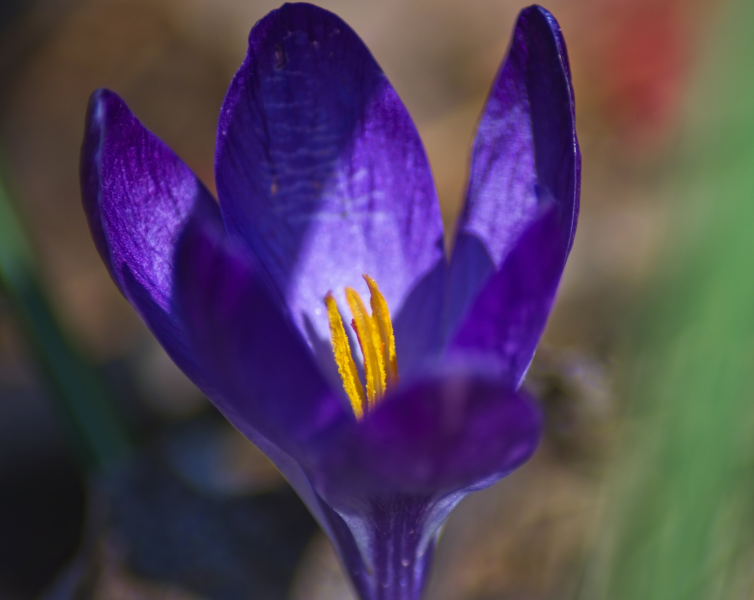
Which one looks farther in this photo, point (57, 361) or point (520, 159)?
point (57, 361)

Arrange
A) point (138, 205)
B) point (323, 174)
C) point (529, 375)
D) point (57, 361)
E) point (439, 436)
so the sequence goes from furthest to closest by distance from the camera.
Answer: point (529, 375) < point (57, 361) < point (323, 174) < point (138, 205) < point (439, 436)

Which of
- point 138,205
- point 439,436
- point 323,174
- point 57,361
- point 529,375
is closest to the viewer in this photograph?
point 439,436

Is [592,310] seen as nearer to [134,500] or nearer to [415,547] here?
[134,500]

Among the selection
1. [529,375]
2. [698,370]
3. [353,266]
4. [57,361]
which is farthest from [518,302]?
[529,375]

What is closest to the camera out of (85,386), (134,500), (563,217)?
(563,217)

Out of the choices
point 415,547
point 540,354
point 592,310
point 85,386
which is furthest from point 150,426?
point 415,547

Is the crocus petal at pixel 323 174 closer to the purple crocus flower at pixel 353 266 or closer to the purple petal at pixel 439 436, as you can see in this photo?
the purple crocus flower at pixel 353 266

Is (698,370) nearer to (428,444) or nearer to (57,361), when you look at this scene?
(428,444)

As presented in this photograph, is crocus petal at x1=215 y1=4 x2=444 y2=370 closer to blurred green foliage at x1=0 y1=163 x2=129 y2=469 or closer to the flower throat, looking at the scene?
the flower throat
